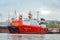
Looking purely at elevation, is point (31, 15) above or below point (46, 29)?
above

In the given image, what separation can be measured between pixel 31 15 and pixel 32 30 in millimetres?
2376

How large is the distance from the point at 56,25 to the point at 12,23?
6727 millimetres

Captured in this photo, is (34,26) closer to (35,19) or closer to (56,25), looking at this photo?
(35,19)

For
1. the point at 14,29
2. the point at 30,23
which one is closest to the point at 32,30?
the point at 30,23

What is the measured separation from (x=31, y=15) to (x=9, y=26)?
3.74 meters

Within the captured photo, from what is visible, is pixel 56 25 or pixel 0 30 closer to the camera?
pixel 0 30

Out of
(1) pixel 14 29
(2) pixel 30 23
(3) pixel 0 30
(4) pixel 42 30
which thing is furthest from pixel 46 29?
(3) pixel 0 30

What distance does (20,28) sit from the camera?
3153cm

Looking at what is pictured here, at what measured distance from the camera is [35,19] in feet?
106

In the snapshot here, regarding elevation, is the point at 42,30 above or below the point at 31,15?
A: below

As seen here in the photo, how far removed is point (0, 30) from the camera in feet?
102

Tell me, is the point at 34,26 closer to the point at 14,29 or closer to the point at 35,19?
the point at 35,19

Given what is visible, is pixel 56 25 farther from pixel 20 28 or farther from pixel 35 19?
pixel 20 28

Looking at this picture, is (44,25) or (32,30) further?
(44,25)
